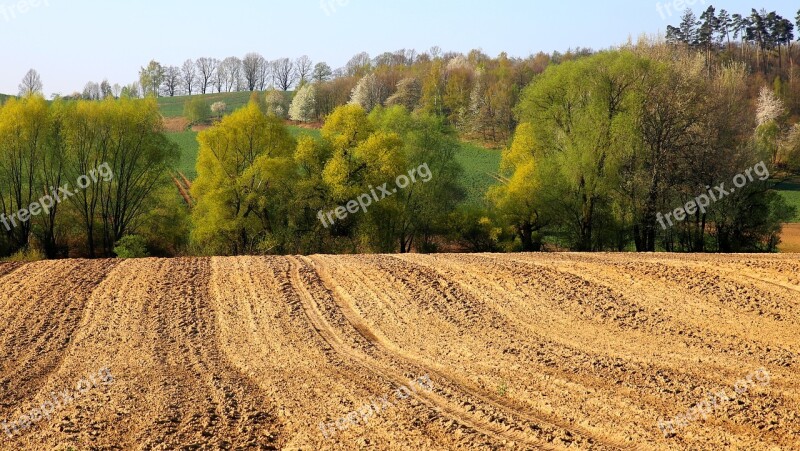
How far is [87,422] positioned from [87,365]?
12.4 ft

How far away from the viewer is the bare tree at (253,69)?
547 feet

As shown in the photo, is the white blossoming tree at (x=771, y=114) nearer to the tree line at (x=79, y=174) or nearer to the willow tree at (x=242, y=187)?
the willow tree at (x=242, y=187)

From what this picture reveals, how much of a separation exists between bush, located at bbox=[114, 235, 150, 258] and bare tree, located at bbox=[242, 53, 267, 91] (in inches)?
5317

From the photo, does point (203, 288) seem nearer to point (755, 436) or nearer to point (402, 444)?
point (402, 444)

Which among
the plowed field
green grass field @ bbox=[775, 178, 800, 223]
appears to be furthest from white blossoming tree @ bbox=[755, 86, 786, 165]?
the plowed field

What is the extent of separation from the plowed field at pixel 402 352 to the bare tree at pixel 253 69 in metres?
152

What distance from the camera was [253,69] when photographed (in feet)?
547

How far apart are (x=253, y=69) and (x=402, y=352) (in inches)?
6410

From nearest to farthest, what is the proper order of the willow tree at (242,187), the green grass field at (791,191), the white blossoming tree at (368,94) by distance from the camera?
1. the willow tree at (242,187)
2. the green grass field at (791,191)
3. the white blossoming tree at (368,94)

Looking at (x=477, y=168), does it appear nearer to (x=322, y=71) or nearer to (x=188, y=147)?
(x=188, y=147)

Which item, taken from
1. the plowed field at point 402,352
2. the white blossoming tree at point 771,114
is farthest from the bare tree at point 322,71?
the plowed field at point 402,352

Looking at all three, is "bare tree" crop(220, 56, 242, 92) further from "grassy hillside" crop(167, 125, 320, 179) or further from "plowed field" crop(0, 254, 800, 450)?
"plowed field" crop(0, 254, 800, 450)

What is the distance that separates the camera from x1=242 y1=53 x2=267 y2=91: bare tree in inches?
6565

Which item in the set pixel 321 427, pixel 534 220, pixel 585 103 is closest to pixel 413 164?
pixel 534 220
